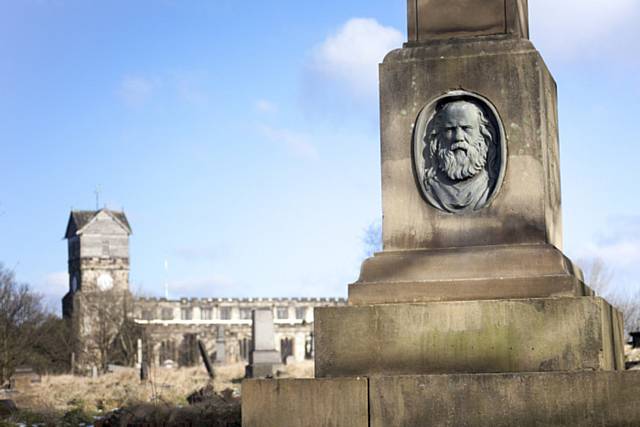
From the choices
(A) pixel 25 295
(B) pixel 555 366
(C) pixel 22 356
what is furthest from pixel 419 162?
(A) pixel 25 295

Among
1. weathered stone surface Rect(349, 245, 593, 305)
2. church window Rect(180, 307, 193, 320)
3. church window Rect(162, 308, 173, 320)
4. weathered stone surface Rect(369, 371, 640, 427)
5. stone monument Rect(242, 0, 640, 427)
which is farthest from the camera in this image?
church window Rect(180, 307, 193, 320)

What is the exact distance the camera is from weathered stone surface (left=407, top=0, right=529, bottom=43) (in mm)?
8750

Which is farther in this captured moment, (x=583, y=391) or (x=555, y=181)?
(x=555, y=181)

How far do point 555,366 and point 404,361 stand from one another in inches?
41.5

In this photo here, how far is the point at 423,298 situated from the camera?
8258mm

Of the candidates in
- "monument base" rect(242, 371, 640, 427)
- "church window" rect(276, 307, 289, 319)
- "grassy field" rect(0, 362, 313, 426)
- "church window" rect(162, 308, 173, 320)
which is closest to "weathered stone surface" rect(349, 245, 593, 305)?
"monument base" rect(242, 371, 640, 427)

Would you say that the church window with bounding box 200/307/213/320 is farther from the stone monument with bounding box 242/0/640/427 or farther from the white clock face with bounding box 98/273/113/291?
the stone monument with bounding box 242/0/640/427

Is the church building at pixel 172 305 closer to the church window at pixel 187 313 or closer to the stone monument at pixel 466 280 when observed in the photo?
the church window at pixel 187 313

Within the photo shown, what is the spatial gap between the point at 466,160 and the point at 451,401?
6.09 feet

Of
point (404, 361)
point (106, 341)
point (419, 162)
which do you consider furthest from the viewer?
point (106, 341)

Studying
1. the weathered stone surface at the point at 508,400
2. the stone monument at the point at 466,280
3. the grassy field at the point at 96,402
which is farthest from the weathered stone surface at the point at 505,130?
the grassy field at the point at 96,402

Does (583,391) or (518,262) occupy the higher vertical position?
(518,262)

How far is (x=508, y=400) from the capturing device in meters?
7.61

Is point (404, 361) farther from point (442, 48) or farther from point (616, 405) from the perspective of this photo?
point (442, 48)
